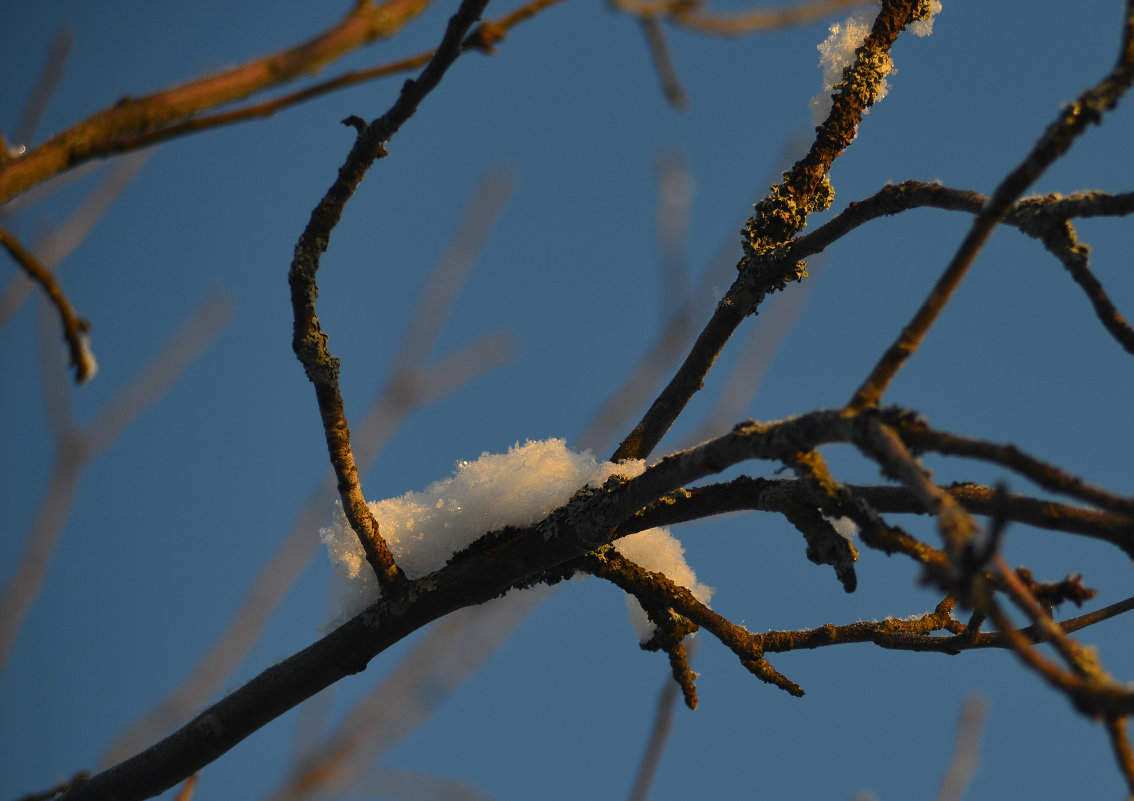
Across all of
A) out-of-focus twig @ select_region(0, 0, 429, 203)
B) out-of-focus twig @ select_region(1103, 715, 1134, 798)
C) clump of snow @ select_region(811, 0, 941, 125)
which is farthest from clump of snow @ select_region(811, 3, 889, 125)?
out-of-focus twig @ select_region(1103, 715, 1134, 798)

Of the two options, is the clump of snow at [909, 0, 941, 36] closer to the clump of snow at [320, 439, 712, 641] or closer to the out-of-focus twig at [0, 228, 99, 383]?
the clump of snow at [320, 439, 712, 641]

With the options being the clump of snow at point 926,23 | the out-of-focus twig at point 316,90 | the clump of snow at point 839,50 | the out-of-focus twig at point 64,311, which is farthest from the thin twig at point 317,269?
the clump of snow at point 926,23

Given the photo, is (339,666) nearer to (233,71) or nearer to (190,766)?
(190,766)

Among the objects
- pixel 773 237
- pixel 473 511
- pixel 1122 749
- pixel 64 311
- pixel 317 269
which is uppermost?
pixel 773 237

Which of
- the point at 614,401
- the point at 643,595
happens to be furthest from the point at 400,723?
the point at 614,401

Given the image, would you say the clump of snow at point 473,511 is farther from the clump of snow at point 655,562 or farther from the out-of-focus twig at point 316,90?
the out-of-focus twig at point 316,90

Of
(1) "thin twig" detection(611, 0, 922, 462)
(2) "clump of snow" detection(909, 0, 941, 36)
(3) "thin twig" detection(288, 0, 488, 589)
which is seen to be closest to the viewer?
(3) "thin twig" detection(288, 0, 488, 589)

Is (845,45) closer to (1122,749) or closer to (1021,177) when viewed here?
(1021,177)

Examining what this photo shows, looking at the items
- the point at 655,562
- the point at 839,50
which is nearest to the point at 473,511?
the point at 655,562
